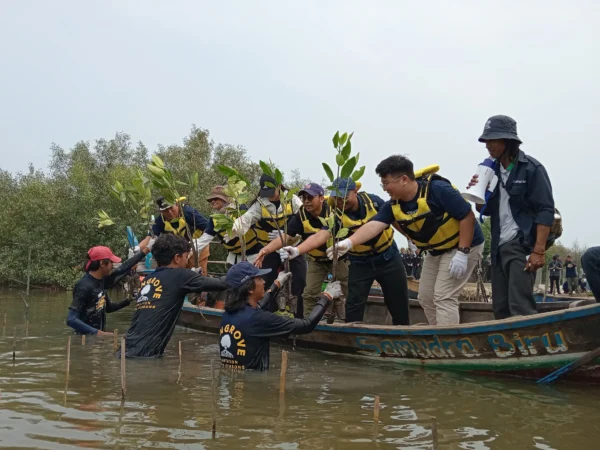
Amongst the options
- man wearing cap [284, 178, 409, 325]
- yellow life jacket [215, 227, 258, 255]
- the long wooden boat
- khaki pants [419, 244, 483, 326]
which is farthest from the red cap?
khaki pants [419, 244, 483, 326]

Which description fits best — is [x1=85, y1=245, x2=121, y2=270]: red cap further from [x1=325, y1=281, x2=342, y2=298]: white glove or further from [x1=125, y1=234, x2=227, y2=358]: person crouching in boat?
[x1=325, y1=281, x2=342, y2=298]: white glove

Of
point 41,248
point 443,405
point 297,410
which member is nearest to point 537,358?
point 443,405

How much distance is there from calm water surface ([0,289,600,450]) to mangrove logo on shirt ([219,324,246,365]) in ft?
0.55

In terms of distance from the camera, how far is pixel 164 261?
558cm

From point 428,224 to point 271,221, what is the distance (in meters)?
2.84

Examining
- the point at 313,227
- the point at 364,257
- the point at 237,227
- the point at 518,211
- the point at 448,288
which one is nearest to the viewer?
the point at 518,211

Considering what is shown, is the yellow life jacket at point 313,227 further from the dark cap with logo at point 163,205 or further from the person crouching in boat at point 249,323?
the dark cap with logo at point 163,205

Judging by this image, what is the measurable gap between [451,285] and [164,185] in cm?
399

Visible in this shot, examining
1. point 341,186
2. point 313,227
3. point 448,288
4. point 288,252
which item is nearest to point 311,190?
point 341,186

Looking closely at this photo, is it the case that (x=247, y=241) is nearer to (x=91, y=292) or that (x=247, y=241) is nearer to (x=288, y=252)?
(x=288, y=252)

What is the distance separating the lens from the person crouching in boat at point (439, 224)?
562 centimetres

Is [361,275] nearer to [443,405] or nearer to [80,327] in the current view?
[443,405]

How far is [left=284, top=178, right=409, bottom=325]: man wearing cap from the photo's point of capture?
21.5 ft

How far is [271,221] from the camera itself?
8.16m
